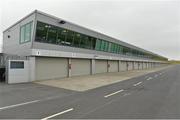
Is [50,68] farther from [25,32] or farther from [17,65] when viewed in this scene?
[25,32]

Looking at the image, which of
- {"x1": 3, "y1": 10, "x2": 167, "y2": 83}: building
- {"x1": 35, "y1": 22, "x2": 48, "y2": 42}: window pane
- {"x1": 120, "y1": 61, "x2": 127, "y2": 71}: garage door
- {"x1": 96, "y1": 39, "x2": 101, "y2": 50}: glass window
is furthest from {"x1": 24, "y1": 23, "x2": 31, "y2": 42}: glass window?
{"x1": 120, "y1": 61, "x2": 127, "y2": 71}: garage door

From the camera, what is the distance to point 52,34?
20.2 m

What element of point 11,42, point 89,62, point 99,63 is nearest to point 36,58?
point 11,42

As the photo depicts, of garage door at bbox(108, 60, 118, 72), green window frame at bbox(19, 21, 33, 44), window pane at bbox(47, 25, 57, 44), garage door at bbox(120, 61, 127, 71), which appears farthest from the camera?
garage door at bbox(120, 61, 127, 71)

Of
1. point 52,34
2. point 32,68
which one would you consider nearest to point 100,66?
point 52,34

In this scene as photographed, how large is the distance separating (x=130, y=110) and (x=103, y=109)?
1070mm

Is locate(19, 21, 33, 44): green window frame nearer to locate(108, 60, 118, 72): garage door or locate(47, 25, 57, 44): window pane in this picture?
locate(47, 25, 57, 44): window pane

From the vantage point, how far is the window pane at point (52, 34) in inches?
777

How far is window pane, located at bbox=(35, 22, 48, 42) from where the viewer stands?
18.3 metres

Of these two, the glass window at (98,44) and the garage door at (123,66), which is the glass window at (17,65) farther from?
the garage door at (123,66)

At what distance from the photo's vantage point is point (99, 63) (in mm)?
31078

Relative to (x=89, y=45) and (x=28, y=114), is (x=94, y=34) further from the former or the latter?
(x=28, y=114)

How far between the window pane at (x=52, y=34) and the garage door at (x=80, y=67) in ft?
14.8

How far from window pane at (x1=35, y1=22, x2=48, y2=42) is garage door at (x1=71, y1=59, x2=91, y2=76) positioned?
5971 millimetres
